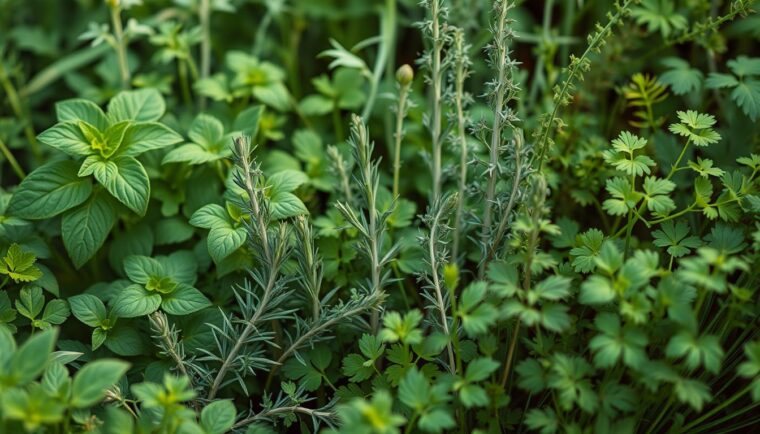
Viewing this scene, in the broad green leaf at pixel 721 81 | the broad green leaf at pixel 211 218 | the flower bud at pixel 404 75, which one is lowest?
the broad green leaf at pixel 211 218

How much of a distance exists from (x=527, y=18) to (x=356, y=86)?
612mm

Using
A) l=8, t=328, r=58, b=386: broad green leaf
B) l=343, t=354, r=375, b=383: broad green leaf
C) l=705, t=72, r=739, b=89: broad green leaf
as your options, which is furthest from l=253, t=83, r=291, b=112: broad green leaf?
l=705, t=72, r=739, b=89: broad green leaf

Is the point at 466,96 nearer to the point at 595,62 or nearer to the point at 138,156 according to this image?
the point at 595,62

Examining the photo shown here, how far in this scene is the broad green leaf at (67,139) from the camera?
1.19 meters

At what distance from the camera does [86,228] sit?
119cm

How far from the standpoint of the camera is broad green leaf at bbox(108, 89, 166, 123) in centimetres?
133

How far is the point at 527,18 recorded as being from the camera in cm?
189

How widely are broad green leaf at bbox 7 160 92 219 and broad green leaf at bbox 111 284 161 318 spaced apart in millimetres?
192

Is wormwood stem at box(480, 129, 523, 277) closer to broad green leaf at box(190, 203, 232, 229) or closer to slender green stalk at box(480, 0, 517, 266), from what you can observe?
slender green stalk at box(480, 0, 517, 266)

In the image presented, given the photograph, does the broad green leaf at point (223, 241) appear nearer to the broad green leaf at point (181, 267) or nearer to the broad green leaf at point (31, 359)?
the broad green leaf at point (181, 267)

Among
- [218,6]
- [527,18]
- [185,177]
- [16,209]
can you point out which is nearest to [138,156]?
[185,177]

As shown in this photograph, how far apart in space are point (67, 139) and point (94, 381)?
0.51 metres

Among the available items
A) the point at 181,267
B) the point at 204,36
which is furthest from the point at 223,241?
the point at 204,36

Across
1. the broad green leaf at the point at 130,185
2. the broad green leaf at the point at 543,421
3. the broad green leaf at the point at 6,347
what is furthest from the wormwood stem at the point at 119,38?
the broad green leaf at the point at 543,421
